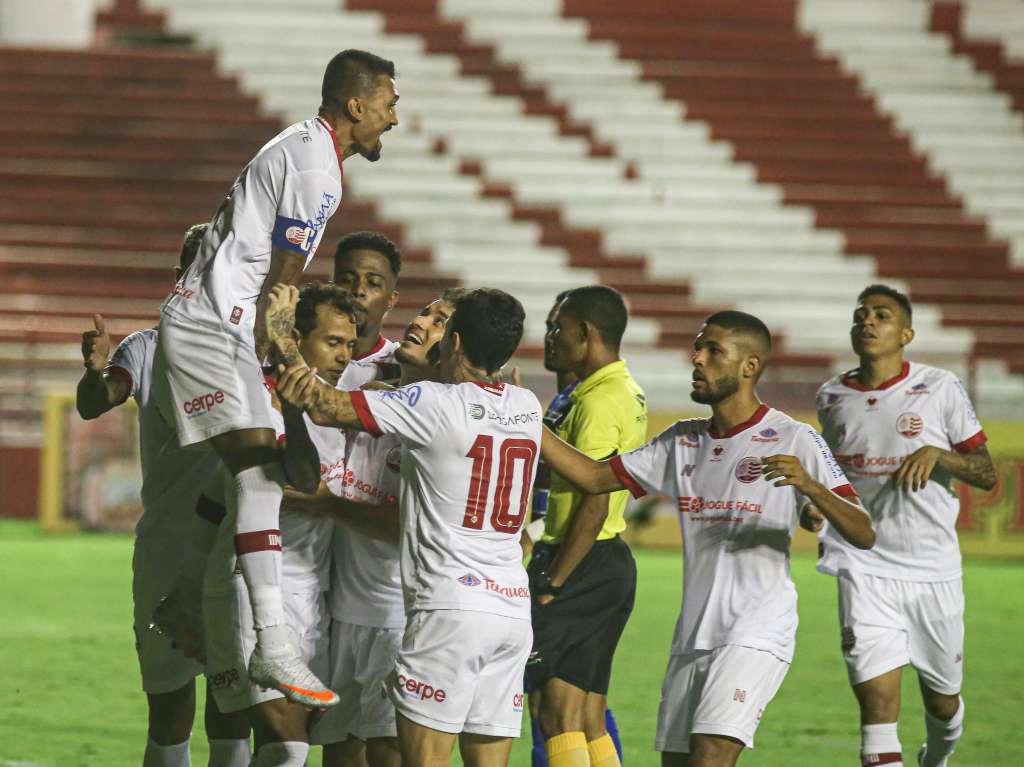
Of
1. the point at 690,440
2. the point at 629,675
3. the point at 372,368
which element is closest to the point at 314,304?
the point at 372,368

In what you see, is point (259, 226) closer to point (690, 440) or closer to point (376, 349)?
point (376, 349)

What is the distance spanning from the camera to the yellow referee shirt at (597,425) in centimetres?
574

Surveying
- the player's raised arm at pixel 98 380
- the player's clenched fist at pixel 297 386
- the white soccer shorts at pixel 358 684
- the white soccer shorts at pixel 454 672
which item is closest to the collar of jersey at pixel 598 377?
the white soccer shorts at pixel 358 684

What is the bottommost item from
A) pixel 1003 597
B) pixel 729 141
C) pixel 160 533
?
pixel 1003 597

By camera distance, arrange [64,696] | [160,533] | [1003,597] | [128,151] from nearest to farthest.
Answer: [160,533] < [64,696] < [1003,597] < [128,151]

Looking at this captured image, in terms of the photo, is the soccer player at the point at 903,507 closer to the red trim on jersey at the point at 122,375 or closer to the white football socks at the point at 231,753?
the white football socks at the point at 231,753

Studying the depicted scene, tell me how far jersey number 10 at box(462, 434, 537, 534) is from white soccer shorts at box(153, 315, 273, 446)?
72cm

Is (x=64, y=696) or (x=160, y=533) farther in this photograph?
(x=64, y=696)

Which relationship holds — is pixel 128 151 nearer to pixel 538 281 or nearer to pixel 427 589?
pixel 538 281

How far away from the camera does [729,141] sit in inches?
880

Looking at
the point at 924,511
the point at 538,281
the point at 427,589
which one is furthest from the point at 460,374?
the point at 538,281

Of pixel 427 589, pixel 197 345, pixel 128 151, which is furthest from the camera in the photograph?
pixel 128 151

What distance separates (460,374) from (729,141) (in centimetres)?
1822

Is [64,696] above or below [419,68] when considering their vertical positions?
below
